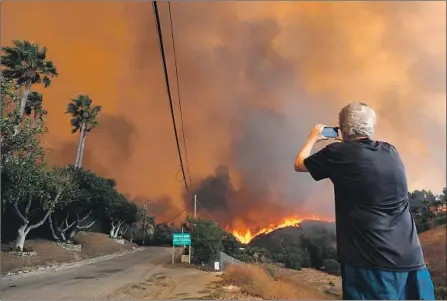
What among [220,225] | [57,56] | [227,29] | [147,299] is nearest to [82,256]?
[147,299]

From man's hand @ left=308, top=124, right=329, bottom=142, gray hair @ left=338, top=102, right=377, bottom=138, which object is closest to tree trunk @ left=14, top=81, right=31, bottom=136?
man's hand @ left=308, top=124, right=329, bottom=142

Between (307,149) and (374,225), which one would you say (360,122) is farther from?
(374,225)

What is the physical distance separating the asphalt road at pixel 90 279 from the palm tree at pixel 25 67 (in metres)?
1.83

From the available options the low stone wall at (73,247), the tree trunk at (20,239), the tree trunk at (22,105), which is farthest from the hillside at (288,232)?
the tree trunk at (22,105)

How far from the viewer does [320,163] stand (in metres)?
1.39

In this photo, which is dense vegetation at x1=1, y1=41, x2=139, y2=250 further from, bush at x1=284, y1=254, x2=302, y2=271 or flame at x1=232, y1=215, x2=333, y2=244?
bush at x1=284, y1=254, x2=302, y2=271

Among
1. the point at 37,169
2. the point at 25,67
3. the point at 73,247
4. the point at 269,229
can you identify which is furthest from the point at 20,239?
the point at 269,229

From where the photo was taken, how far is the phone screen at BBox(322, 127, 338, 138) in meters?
1.59

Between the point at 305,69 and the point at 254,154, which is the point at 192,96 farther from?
the point at 305,69

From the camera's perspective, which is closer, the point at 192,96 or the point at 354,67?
the point at 192,96

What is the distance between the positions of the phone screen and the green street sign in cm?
319

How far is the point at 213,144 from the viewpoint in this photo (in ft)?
16.5

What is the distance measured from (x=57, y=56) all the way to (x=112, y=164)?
147 cm

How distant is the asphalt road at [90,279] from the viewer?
3.62 m
